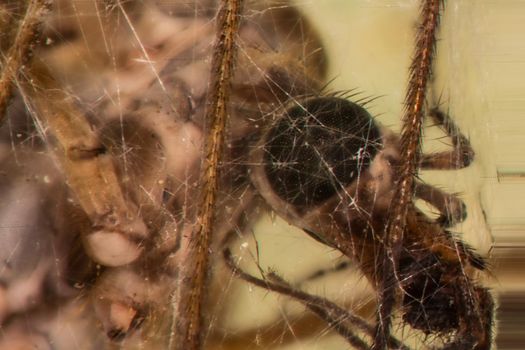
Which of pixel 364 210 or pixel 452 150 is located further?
pixel 452 150

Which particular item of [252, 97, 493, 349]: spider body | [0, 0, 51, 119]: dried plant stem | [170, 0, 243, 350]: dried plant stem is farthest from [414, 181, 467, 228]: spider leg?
[0, 0, 51, 119]: dried plant stem

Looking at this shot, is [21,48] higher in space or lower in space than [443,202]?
higher

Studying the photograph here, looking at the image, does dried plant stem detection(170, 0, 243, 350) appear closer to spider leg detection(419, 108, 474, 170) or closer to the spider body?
the spider body

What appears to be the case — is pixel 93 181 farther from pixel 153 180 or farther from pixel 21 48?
pixel 21 48

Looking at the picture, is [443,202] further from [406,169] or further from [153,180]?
[153,180]

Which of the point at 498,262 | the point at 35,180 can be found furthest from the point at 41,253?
the point at 498,262

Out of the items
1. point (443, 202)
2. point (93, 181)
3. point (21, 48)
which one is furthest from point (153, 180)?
point (443, 202)
